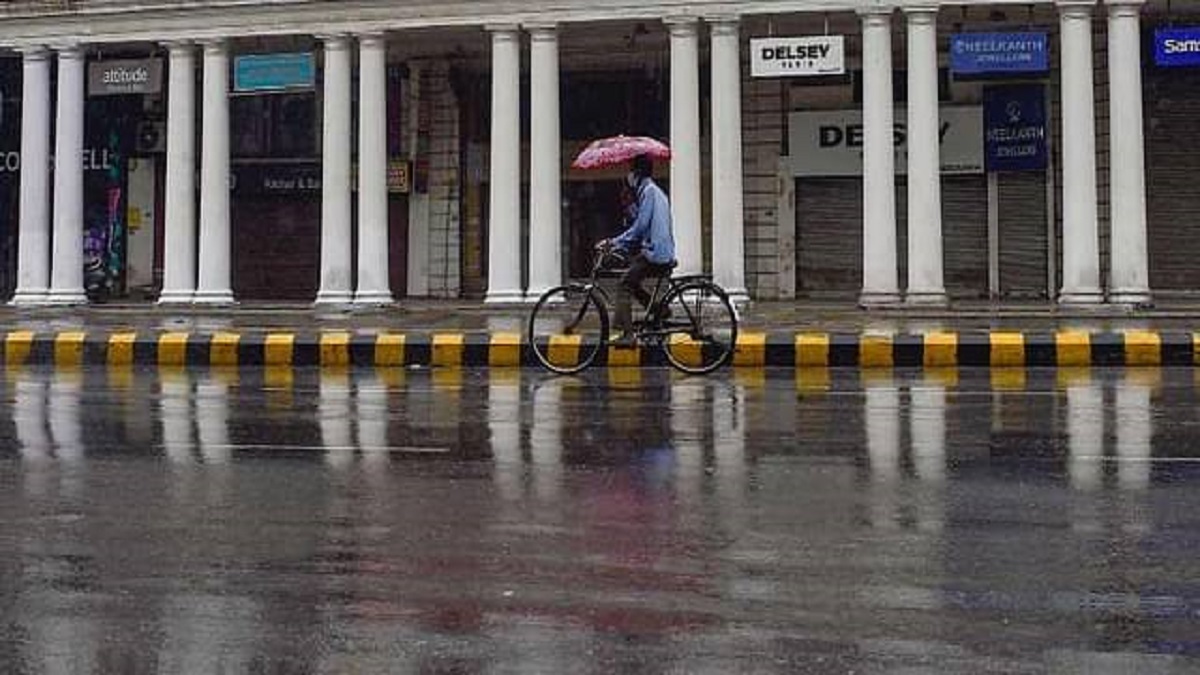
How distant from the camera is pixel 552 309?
15141 mm

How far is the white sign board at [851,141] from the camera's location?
27078 mm

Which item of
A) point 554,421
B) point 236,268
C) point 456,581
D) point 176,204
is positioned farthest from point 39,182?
point 456,581

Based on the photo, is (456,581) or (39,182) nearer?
(456,581)

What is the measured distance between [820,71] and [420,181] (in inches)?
390

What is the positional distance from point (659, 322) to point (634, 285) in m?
0.50

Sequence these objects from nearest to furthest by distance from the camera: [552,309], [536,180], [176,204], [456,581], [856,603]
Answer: [856,603] < [456,581] < [552,309] < [536,180] < [176,204]

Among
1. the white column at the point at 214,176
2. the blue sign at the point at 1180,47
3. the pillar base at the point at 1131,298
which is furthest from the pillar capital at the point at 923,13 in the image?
the white column at the point at 214,176

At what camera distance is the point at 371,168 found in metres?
25.2

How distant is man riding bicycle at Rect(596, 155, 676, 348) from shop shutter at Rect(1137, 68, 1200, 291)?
49.2 feet

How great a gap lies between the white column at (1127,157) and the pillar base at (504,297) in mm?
9535

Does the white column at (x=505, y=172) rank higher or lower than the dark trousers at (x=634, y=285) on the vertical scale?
higher

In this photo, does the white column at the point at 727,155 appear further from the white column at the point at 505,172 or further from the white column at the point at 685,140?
the white column at the point at 505,172

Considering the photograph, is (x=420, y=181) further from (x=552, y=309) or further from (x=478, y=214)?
(x=552, y=309)

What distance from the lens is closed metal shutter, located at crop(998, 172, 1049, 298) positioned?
88.4ft
